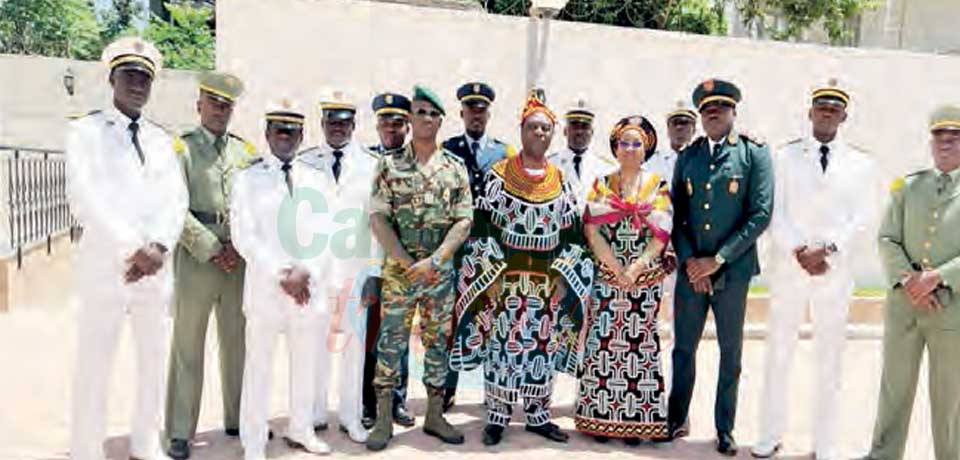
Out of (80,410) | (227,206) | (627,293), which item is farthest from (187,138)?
(627,293)

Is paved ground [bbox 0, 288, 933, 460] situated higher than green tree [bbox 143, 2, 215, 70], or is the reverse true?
green tree [bbox 143, 2, 215, 70]

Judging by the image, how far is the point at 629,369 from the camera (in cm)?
496

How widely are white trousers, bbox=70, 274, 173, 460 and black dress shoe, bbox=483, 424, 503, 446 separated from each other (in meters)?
1.79

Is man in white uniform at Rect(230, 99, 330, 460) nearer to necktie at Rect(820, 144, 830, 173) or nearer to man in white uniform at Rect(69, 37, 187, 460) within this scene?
man in white uniform at Rect(69, 37, 187, 460)

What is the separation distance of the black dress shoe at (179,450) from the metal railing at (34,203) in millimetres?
4650

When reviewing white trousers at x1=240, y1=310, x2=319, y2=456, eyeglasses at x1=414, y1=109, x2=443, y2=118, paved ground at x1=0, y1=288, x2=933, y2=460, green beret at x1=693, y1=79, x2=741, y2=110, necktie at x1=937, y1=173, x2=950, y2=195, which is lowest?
paved ground at x1=0, y1=288, x2=933, y2=460

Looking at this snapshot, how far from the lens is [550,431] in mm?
5113

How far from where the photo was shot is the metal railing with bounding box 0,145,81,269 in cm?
919

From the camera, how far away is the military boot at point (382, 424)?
15.9 feet

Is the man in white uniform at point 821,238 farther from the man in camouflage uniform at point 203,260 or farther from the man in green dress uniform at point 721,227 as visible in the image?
the man in camouflage uniform at point 203,260

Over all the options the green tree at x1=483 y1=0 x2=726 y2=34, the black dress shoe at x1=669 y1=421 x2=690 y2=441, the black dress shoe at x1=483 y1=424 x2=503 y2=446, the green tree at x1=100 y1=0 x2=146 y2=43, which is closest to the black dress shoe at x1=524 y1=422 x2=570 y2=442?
the black dress shoe at x1=483 y1=424 x2=503 y2=446

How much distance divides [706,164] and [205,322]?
9.43ft

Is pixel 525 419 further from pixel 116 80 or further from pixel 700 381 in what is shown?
pixel 116 80

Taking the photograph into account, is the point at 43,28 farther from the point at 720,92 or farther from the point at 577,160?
the point at 720,92
